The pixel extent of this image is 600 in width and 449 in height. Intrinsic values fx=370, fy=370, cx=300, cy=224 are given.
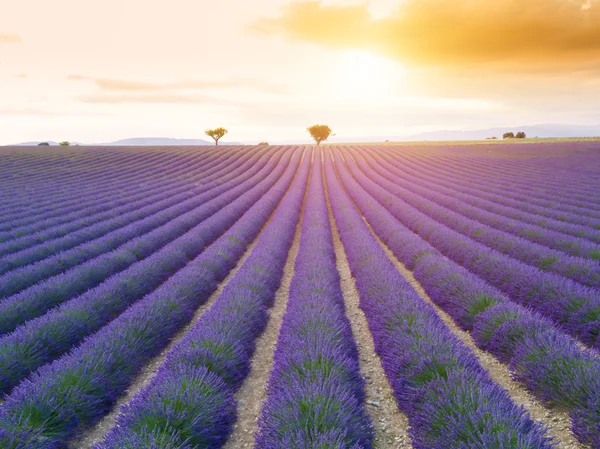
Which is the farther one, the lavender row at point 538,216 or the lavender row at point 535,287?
the lavender row at point 538,216

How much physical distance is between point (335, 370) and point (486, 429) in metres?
1.16

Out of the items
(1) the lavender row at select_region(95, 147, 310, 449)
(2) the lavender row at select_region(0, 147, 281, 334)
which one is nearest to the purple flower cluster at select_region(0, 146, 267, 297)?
(2) the lavender row at select_region(0, 147, 281, 334)

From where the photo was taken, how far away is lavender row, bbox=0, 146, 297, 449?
8.93ft

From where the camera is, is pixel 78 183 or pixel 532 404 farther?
pixel 78 183

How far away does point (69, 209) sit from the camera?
1223 cm

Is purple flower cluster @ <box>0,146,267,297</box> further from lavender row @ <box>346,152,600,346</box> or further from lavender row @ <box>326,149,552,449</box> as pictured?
lavender row @ <box>346,152,600,346</box>

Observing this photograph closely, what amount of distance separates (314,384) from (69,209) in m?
12.3

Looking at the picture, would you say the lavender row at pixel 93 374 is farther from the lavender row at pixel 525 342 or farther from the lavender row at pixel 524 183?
the lavender row at pixel 524 183

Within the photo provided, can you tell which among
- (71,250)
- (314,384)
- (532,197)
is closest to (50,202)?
(71,250)

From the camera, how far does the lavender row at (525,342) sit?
2904mm

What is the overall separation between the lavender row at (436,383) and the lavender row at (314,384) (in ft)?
1.30

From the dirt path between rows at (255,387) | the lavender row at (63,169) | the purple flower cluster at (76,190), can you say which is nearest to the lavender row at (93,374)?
the dirt path between rows at (255,387)

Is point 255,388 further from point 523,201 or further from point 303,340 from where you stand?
point 523,201

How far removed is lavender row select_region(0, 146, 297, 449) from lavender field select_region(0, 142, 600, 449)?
0.05 ft
